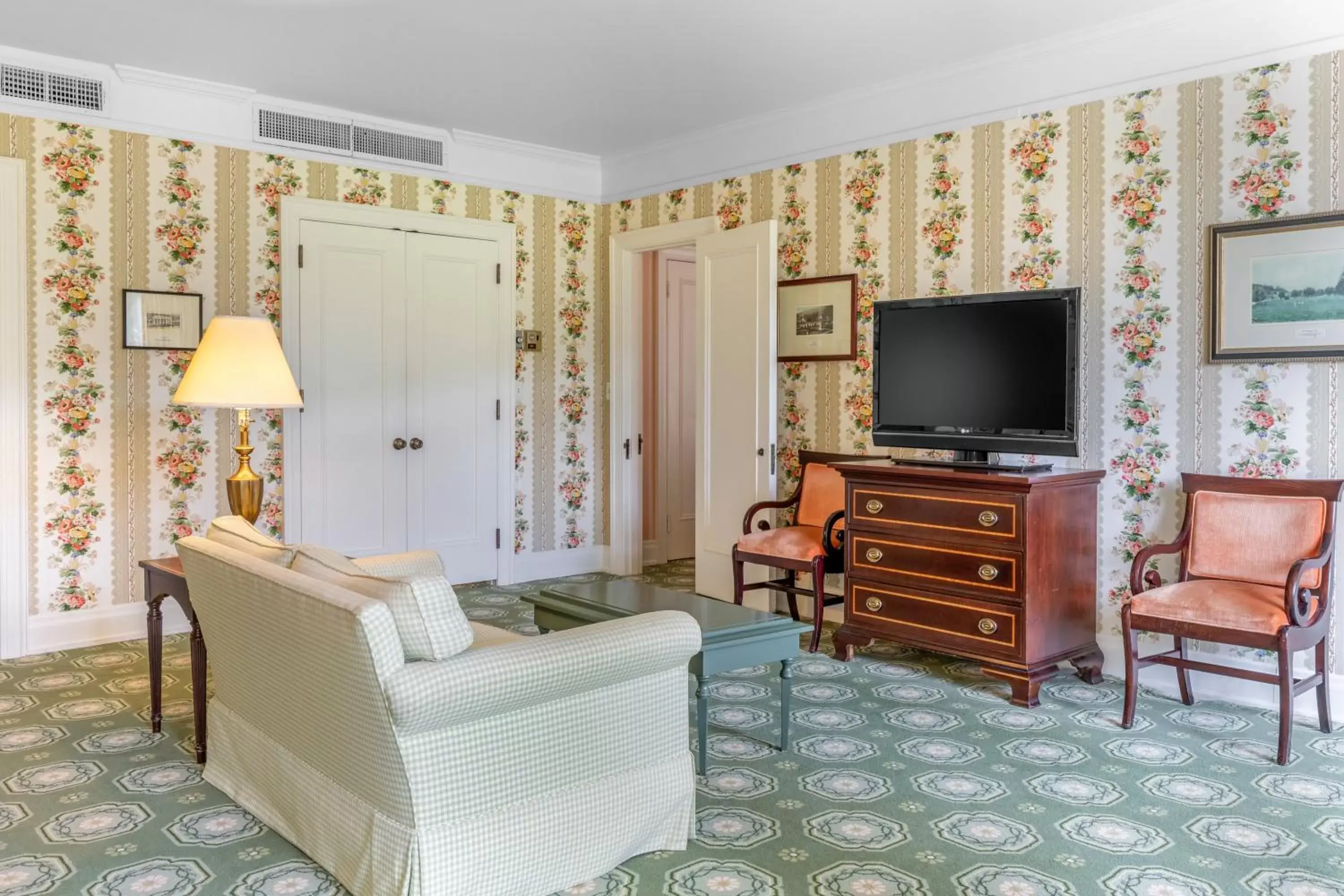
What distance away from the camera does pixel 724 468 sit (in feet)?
18.7

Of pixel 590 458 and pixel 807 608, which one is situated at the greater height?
pixel 590 458

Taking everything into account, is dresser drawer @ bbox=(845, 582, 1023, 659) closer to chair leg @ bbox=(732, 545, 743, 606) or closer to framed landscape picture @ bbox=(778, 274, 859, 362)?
chair leg @ bbox=(732, 545, 743, 606)

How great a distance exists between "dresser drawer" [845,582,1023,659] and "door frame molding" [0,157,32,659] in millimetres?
3854

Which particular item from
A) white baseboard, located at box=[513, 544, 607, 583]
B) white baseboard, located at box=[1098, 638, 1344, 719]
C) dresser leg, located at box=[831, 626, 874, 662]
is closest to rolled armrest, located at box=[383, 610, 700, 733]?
dresser leg, located at box=[831, 626, 874, 662]

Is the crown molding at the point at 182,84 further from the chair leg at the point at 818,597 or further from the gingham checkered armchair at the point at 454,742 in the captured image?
the chair leg at the point at 818,597

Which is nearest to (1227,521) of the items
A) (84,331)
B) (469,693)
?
(469,693)

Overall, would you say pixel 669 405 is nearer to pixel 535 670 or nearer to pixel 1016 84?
pixel 1016 84

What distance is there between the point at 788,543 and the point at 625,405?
217cm

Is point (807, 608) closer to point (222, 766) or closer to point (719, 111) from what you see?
point (719, 111)

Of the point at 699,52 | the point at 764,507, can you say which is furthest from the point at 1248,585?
the point at 699,52

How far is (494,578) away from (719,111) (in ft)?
10.3

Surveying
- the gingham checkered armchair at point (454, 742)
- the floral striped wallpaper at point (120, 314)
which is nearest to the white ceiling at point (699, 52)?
the floral striped wallpaper at point (120, 314)

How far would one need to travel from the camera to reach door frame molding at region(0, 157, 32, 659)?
4.60 metres

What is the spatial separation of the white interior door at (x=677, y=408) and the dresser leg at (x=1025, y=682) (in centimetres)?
Answer: 364
